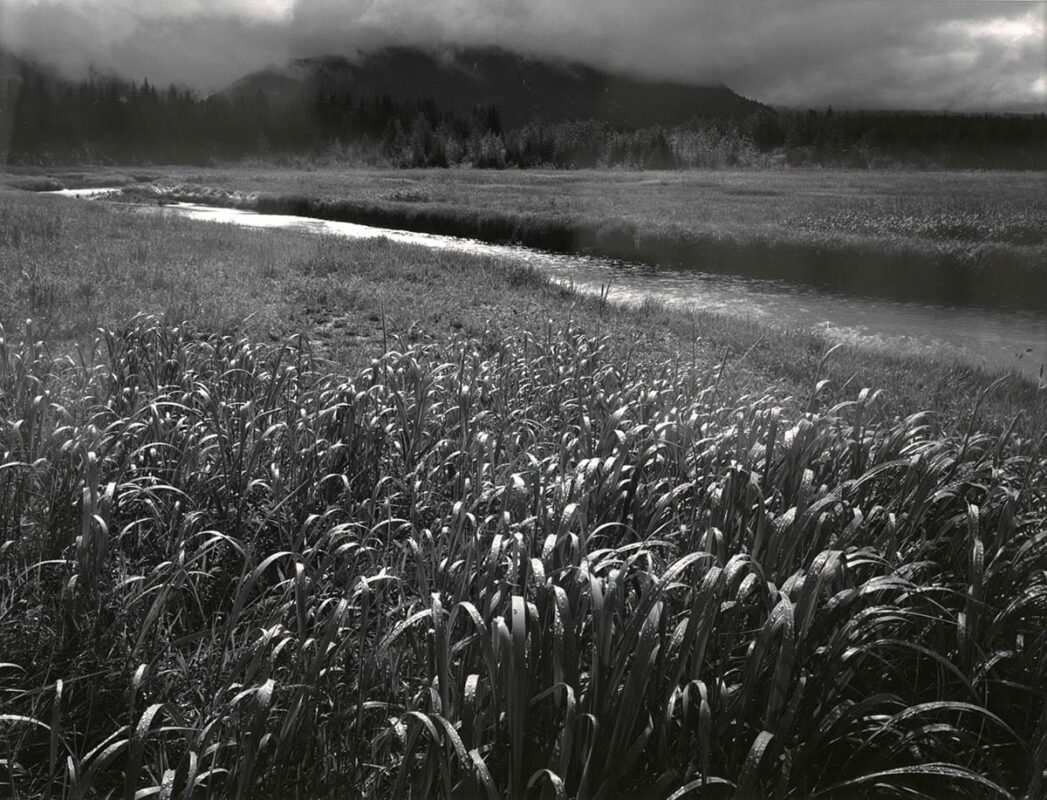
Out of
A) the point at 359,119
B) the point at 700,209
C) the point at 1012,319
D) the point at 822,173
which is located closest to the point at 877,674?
the point at 1012,319

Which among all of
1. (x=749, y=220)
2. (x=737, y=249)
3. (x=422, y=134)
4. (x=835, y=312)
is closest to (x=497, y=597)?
(x=835, y=312)

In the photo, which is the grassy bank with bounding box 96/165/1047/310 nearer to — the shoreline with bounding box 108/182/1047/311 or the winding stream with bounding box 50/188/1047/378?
the shoreline with bounding box 108/182/1047/311

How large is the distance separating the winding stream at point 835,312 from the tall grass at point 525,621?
3.53 meters

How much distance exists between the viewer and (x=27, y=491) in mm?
4191

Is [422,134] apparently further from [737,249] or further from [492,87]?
[737,249]

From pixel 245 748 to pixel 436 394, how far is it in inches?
169

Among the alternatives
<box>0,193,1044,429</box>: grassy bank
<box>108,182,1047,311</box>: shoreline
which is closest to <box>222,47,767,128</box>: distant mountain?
<box>108,182,1047,311</box>: shoreline

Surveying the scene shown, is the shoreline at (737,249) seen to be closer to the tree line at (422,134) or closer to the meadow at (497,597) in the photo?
the tree line at (422,134)

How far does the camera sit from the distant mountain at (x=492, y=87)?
3962 cm

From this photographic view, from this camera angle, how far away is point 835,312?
59.0 ft

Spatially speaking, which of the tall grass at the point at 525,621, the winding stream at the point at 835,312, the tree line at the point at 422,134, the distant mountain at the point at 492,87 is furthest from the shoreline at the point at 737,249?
the tall grass at the point at 525,621

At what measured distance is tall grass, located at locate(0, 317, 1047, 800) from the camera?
252 cm

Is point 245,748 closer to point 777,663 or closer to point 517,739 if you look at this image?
point 517,739

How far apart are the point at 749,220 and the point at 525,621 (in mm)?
26199
